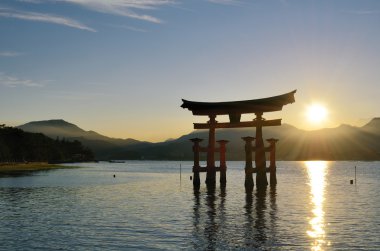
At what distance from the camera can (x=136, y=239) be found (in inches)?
810

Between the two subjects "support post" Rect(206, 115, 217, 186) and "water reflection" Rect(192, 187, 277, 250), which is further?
"support post" Rect(206, 115, 217, 186)

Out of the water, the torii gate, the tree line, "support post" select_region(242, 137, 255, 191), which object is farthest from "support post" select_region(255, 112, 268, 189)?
the tree line

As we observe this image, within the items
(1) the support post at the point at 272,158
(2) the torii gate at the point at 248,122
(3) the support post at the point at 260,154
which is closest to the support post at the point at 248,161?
(2) the torii gate at the point at 248,122

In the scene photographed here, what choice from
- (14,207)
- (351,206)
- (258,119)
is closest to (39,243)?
(14,207)

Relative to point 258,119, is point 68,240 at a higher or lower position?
lower

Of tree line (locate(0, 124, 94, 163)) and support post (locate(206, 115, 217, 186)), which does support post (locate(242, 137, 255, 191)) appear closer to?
support post (locate(206, 115, 217, 186))

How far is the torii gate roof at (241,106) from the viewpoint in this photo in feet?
151

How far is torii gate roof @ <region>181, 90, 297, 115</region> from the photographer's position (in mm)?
46125

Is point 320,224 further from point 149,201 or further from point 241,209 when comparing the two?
→ point 149,201

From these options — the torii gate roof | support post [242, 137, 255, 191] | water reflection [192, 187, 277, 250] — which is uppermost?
the torii gate roof

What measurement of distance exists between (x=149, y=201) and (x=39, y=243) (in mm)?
18753

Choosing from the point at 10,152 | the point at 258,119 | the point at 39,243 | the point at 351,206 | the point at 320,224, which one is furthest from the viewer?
the point at 10,152

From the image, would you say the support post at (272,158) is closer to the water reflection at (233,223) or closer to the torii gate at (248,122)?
the torii gate at (248,122)

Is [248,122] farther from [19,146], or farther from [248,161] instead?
[19,146]
